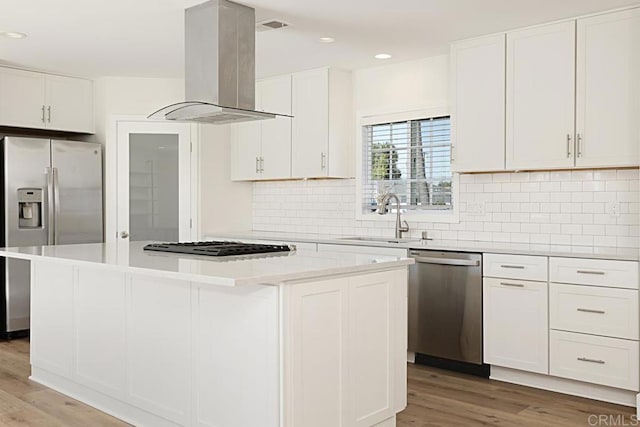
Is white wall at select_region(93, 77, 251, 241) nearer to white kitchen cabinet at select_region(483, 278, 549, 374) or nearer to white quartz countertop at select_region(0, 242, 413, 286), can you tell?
white quartz countertop at select_region(0, 242, 413, 286)

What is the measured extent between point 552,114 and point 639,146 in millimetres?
576

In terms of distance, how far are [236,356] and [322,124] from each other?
3064 mm

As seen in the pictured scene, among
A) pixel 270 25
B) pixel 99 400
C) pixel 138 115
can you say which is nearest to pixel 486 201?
pixel 270 25

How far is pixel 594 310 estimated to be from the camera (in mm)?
3715

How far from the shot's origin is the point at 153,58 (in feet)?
17.1

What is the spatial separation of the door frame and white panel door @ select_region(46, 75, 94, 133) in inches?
12.3

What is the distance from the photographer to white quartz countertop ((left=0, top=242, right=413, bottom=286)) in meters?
2.48

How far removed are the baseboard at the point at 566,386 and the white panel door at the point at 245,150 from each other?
3.01 metres

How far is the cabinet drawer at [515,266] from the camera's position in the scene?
12.8 feet

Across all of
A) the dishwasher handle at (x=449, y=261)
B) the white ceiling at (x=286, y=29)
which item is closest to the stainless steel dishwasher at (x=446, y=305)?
the dishwasher handle at (x=449, y=261)

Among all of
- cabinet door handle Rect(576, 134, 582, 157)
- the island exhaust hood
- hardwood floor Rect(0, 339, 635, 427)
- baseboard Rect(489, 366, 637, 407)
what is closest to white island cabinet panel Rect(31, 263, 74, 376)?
hardwood floor Rect(0, 339, 635, 427)

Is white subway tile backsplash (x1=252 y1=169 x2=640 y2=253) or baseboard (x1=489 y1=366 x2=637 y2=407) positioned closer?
baseboard (x1=489 y1=366 x2=637 y2=407)

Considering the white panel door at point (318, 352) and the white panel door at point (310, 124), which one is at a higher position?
the white panel door at point (310, 124)

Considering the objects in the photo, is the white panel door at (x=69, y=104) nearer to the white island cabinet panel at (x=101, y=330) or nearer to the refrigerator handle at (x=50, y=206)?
the refrigerator handle at (x=50, y=206)
